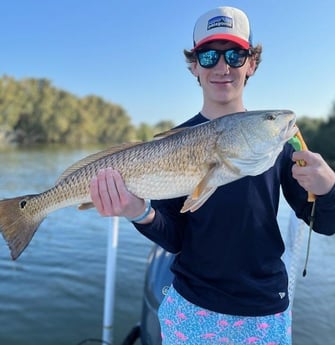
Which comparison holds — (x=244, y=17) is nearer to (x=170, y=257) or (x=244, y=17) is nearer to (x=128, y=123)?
(x=170, y=257)

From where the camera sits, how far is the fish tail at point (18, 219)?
2.47m

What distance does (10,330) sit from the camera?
17.8ft

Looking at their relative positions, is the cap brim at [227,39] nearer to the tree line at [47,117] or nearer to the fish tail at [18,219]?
the fish tail at [18,219]

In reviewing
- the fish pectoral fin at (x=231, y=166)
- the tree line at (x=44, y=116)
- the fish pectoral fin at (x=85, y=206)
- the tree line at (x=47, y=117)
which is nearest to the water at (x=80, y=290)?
the fish pectoral fin at (x=85, y=206)

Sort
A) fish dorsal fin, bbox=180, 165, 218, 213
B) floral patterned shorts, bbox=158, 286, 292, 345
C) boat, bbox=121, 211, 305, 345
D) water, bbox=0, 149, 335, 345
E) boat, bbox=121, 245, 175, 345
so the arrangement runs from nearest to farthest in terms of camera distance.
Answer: fish dorsal fin, bbox=180, 165, 218, 213
floral patterned shorts, bbox=158, 286, 292, 345
boat, bbox=121, 211, 305, 345
boat, bbox=121, 245, 175, 345
water, bbox=0, 149, 335, 345

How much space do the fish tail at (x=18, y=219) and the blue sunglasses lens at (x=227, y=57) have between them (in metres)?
1.38

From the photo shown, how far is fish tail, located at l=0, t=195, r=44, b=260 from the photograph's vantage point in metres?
2.47

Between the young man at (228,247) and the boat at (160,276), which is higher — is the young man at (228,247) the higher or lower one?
the higher one

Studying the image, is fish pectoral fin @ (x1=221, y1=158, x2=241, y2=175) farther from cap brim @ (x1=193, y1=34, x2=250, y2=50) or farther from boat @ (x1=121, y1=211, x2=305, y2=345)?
boat @ (x1=121, y1=211, x2=305, y2=345)

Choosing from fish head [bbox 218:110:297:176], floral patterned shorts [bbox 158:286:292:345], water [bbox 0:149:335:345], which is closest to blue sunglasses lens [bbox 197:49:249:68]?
fish head [bbox 218:110:297:176]

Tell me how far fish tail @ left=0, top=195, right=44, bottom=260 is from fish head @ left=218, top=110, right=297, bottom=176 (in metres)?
1.28

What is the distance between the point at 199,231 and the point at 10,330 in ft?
14.4

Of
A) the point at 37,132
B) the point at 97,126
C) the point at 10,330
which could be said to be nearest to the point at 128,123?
the point at 97,126

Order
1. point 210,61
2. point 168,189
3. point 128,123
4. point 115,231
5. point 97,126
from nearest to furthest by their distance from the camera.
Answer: point 168,189 < point 210,61 < point 115,231 < point 97,126 < point 128,123
